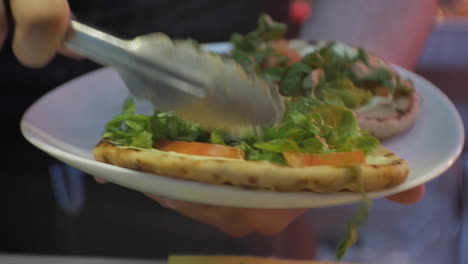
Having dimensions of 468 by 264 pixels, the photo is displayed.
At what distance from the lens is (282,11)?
2.49 meters

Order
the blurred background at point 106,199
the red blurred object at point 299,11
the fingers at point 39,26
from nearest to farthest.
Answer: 1. the fingers at point 39,26
2. the blurred background at point 106,199
3. the red blurred object at point 299,11

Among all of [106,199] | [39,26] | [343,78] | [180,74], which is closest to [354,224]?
[180,74]

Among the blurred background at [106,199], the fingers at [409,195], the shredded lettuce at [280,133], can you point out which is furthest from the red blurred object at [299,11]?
the fingers at [409,195]

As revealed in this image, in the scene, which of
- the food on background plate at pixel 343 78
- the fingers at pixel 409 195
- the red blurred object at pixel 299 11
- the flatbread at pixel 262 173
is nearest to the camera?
the flatbread at pixel 262 173

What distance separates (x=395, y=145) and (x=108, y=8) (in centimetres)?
124

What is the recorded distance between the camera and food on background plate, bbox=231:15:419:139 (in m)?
1.58

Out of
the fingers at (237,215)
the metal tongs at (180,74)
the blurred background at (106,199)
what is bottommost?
the blurred background at (106,199)

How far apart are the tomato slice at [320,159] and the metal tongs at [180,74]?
0.11 m

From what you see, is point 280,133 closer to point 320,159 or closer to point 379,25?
point 320,159

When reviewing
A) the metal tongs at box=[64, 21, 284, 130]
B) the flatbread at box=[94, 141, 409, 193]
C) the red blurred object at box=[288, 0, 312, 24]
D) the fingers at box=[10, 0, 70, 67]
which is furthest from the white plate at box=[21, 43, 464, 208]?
the red blurred object at box=[288, 0, 312, 24]

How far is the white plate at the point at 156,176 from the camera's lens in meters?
1.08

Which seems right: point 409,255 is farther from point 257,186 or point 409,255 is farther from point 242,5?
point 257,186

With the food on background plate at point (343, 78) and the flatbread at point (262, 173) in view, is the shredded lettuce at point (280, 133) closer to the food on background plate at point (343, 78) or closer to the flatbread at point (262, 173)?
the flatbread at point (262, 173)

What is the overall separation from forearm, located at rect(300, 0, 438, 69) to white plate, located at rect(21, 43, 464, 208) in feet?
1.79
